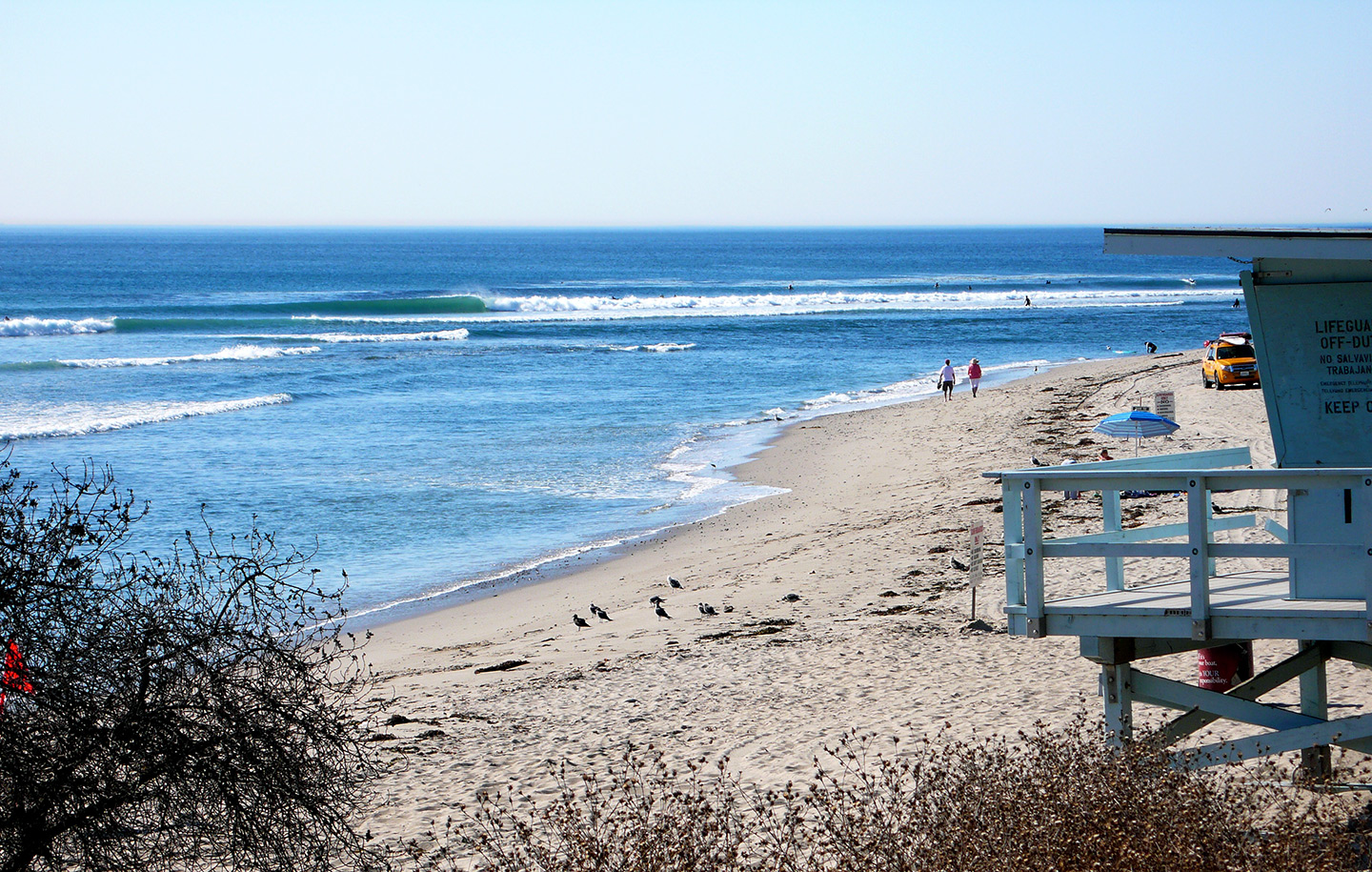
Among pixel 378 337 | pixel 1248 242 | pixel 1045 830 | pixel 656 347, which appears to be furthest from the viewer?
pixel 378 337

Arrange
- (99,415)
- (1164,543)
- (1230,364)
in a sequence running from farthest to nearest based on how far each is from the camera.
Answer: (99,415), (1230,364), (1164,543)

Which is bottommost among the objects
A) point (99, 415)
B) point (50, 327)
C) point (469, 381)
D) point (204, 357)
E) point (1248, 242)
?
point (469, 381)

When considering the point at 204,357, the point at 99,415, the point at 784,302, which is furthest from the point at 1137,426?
the point at 784,302

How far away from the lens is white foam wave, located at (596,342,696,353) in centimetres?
5559

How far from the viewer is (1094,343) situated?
183 feet

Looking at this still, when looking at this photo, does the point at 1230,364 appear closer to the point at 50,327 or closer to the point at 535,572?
the point at 535,572

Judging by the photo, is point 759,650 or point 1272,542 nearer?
point 1272,542

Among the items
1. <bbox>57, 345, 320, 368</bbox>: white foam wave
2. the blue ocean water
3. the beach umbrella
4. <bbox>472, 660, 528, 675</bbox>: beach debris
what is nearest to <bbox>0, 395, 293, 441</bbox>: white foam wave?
the blue ocean water

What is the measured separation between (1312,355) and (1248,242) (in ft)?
2.44

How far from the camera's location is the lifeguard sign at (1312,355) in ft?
20.0

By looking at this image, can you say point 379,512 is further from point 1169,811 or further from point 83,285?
point 83,285

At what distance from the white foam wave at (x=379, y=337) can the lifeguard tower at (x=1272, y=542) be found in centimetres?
5605

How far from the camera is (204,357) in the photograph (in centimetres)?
5091

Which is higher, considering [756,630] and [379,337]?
[379,337]
